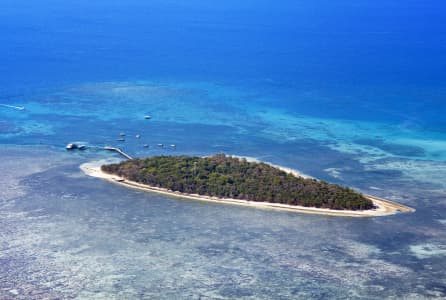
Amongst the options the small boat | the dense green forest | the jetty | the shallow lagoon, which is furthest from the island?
the small boat

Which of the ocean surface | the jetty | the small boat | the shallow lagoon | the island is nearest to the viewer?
the shallow lagoon

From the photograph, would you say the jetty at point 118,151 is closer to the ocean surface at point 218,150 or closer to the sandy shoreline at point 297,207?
the ocean surface at point 218,150

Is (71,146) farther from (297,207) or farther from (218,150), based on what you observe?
(297,207)

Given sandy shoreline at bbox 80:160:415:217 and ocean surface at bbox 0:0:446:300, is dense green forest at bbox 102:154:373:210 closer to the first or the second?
sandy shoreline at bbox 80:160:415:217

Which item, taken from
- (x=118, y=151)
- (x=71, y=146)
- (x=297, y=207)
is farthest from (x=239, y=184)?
(x=71, y=146)

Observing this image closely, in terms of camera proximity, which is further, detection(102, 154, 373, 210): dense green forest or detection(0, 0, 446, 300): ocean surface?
detection(102, 154, 373, 210): dense green forest

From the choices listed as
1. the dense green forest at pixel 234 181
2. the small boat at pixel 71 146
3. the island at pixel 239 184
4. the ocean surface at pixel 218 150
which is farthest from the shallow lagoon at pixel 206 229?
the dense green forest at pixel 234 181
